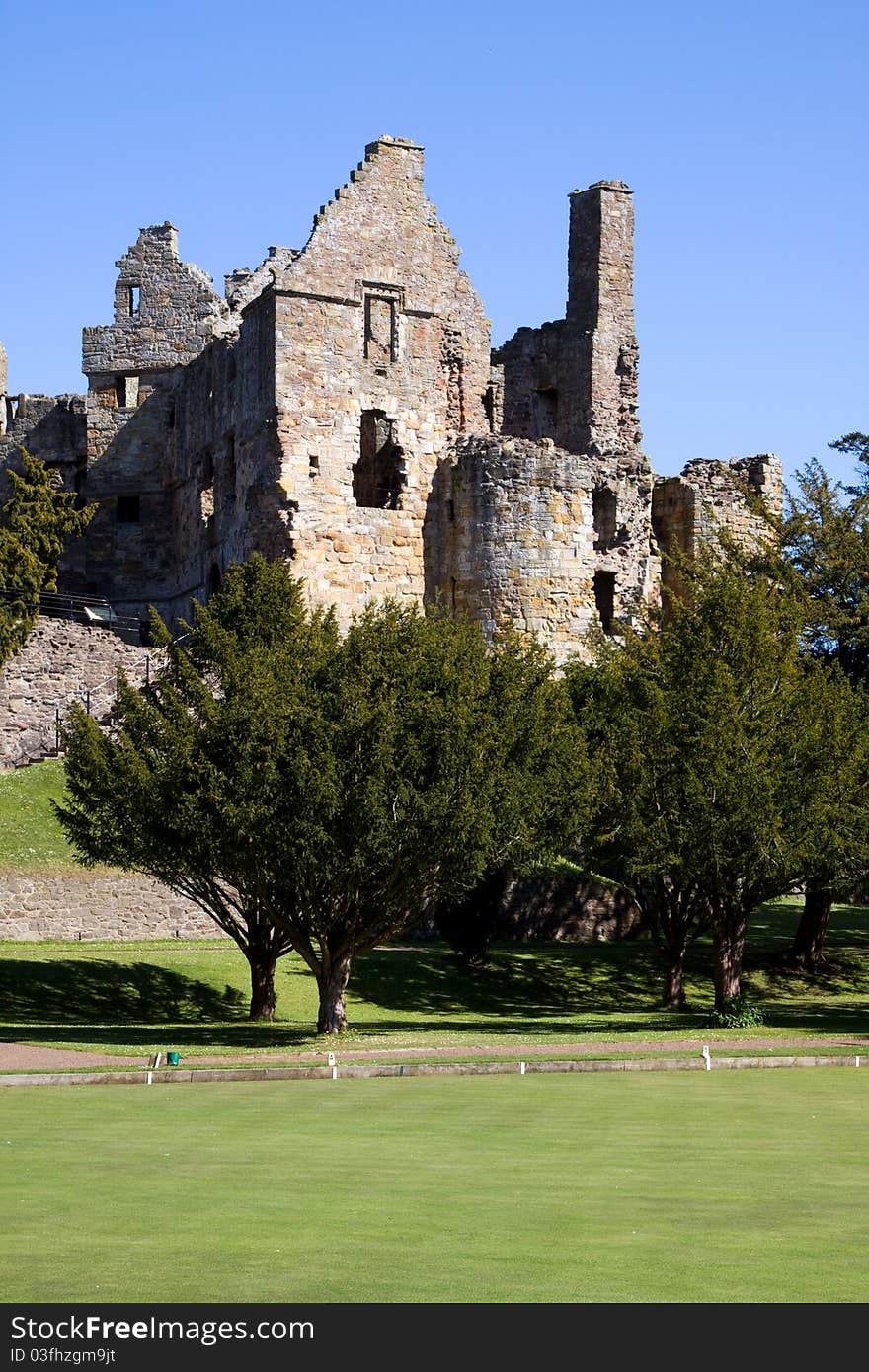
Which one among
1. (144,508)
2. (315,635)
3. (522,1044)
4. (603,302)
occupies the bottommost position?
(522,1044)

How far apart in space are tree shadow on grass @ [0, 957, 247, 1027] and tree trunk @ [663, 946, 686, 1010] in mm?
8800

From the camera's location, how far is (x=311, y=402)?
56094mm

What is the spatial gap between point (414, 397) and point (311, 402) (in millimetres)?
3708

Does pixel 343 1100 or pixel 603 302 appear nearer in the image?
pixel 343 1100

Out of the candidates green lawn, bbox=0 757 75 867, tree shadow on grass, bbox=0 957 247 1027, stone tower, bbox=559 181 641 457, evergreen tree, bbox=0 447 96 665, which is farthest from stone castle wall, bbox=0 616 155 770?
stone tower, bbox=559 181 641 457

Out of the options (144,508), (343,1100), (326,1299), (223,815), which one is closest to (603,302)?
(144,508)

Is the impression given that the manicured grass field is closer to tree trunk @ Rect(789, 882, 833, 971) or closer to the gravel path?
the gravel path

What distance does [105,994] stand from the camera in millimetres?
38094

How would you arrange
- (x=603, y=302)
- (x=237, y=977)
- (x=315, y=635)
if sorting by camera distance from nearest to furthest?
(x=315, y=635) → (x=237, y=977) → (x=603, y=302)

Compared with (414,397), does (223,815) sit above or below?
below

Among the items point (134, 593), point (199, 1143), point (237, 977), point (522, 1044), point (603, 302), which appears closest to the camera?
point (199, 1143)

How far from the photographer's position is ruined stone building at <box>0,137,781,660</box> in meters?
56.2

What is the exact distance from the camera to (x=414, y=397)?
58.6 metres

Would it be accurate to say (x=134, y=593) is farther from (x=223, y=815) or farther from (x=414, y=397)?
(x=223, y=815)
